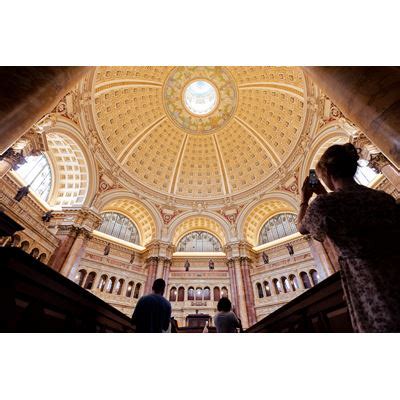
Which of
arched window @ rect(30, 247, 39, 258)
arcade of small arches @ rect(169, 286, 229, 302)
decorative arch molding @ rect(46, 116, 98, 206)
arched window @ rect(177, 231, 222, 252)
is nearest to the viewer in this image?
arched window @ rect(30, 247, 39, 258)

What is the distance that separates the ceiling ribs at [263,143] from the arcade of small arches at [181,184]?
0.10 meters

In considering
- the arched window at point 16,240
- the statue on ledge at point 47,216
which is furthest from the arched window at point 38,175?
the arched window at point 16,240

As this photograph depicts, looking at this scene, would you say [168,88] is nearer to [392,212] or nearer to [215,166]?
[215,166]

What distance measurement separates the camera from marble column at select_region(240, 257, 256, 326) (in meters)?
14.7

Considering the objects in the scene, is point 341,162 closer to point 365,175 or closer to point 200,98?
point 365,175

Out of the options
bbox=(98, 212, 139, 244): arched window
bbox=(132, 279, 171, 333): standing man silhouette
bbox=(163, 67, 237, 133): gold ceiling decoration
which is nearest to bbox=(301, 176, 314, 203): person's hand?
bbox=(132, 279, 171, 333): standing man silhouette

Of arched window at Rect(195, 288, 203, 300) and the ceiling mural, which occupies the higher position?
the ceiling mural

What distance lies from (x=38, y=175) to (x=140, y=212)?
8.24 metres

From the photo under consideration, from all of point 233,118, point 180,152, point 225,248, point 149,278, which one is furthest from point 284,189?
point 149,278

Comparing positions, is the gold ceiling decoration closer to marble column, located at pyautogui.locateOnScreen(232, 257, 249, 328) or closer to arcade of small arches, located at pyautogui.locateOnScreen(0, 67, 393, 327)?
arcade of small arches, located at pyautogui.locateOnScreen(0, 67, 393, 327)

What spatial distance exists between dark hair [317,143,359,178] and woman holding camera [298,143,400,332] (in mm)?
165

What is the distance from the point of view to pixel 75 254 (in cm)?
1307

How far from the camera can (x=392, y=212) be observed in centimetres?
156

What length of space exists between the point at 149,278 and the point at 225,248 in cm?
690
